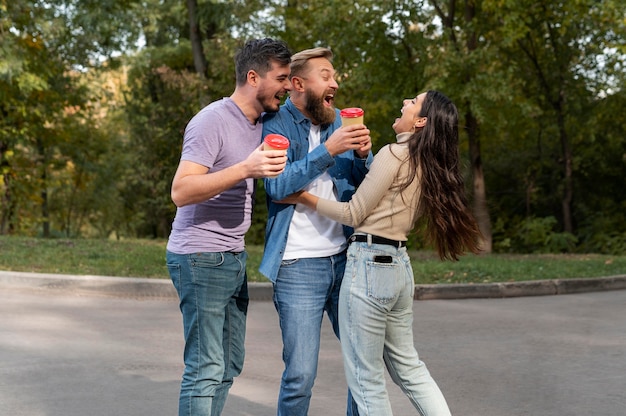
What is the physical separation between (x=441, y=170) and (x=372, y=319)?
0.69 m

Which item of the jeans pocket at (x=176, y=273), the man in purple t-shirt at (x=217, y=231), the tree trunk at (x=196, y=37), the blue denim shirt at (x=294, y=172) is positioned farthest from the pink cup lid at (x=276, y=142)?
the tree trunk at (x=196, y=37)

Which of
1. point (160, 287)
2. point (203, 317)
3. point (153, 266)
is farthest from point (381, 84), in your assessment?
point (203, 317)

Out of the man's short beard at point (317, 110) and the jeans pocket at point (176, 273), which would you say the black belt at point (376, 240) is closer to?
the man's short beard at point (317, 110)

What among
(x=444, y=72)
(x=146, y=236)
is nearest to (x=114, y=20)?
(x=146, y=236)

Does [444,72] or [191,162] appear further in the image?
[444,72]

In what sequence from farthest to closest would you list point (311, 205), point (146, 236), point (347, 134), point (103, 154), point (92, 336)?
1. point (103, 154)
2. point (146, 236)
3. point (92, 336)
4. point (311, 205)
5. point (347, 134)

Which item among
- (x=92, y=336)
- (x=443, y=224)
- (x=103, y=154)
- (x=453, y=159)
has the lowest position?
(x=92, y=336)

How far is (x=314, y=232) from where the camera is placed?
4164 mm

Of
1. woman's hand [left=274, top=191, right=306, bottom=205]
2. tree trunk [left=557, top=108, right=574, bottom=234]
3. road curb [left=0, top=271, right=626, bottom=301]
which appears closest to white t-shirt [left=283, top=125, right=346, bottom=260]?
woman's hand [left=274, top=191, right=306, bottom=205]

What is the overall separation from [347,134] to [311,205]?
15.7 inches

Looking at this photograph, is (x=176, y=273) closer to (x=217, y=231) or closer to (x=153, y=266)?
(x=217, y=231)

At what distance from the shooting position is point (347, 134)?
3754mm

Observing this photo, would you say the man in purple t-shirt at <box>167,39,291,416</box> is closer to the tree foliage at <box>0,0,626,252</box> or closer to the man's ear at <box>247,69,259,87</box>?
the man's ear at <box>247,69,259,87</box>

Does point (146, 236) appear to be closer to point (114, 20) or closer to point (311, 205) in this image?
point (114, 20)
